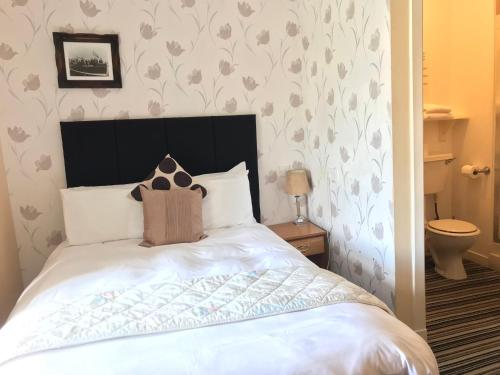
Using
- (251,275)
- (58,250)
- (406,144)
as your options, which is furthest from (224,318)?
(58,250)

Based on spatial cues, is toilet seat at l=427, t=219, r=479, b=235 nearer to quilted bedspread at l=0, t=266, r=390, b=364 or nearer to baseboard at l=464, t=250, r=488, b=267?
baseboard at l=464, t=250, r=488, b=267

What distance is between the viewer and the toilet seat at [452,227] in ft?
10.2

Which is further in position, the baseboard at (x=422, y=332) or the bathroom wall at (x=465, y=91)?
the bathroom wall at (x=465, y=91)

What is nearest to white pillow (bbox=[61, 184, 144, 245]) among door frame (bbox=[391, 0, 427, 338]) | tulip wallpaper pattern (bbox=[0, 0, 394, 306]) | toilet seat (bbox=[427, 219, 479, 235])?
tulip wallpaper pattern (bbox=[0, 0, 394, 306])

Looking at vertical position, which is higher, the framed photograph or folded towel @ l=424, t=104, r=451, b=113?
the framed photograph

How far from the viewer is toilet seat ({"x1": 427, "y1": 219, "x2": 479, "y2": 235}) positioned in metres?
3.09

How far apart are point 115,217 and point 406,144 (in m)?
1.80

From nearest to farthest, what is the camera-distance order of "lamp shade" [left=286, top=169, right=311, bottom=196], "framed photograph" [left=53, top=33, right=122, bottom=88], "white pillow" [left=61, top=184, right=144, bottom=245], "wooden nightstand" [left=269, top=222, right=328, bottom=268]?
"white pillow" [left=61, top=184, right=144, bottom=245], "framed photograph" [left=53, top=33, right=122, bottom=88], "wooden nightstand" [left=269, top=222, right=328, bottom=268], "lamp shade" [left=286, top=169, right=311, bottom=196]

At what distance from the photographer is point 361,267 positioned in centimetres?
258

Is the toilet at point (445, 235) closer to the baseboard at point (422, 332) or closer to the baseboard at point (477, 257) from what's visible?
the baseboard at point (477, 257)

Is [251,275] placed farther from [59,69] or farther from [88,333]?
[59,69]

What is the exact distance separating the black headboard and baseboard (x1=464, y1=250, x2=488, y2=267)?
196cm

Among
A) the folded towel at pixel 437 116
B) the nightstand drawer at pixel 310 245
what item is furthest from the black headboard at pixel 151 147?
the folded towel at pixel 437 116

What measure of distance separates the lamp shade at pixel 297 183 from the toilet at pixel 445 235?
3.43 feet
